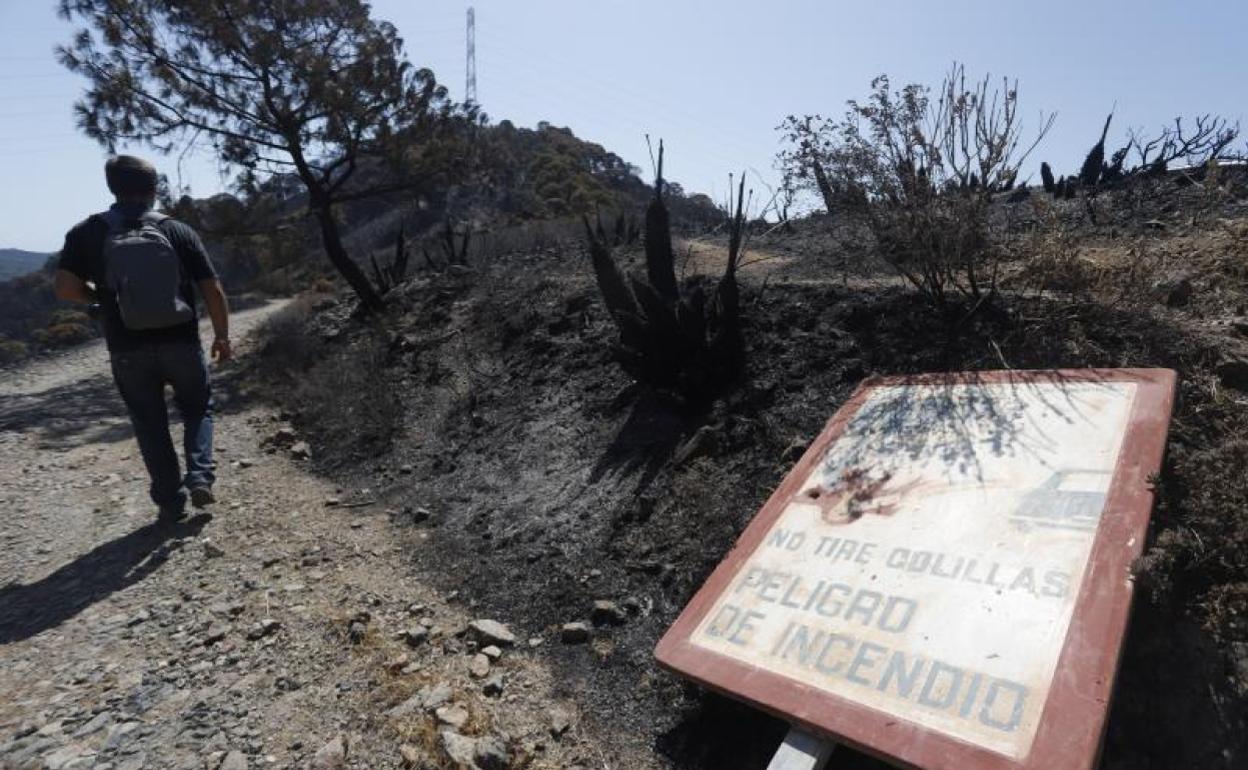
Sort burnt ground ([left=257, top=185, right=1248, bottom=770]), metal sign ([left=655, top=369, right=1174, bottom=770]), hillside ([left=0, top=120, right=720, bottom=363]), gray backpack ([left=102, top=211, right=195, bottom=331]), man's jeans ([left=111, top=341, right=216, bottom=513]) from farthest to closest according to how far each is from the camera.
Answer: hillside ([left=0, top=120, right=720, bottom=363]) < man's jeans ([left=111, top=341, right=216, bottom=513]) < gray backpack ([left=102, top=211, right=195, bottom=331]) < burnt ground ([left=257, top=185, right=1248, bottom=770]) < metal sign ([left=655, top=369, right=1174, bottom=770])

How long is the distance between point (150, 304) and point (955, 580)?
324cm

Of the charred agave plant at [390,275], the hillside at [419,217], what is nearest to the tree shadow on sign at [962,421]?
the charred agave plant at [390,275]

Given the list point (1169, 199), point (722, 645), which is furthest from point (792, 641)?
point (1169, 199)

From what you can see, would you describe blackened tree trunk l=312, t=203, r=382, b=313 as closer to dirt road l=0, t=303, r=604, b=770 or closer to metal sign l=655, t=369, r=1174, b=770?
dirt road l=0, t=303, r=604, b=770

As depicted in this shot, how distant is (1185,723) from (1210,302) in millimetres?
2180

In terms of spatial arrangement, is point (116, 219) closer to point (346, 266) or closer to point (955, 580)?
point (955, 580)

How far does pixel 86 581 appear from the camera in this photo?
9.78ft

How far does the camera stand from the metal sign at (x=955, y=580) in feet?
4.79

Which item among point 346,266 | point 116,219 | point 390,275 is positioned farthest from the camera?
point 390,275

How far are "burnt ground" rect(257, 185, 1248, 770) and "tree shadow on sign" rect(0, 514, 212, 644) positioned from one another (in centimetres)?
101

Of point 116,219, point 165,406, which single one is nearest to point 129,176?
point 116,219

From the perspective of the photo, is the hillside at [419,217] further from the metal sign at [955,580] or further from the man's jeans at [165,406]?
the metal sign at [955,580]

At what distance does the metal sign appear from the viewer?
1460mm

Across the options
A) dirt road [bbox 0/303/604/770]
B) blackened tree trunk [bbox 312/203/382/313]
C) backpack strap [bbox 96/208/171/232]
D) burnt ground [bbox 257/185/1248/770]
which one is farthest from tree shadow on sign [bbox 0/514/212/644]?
blackened tree trunk [bbox 312/203/382/313]
